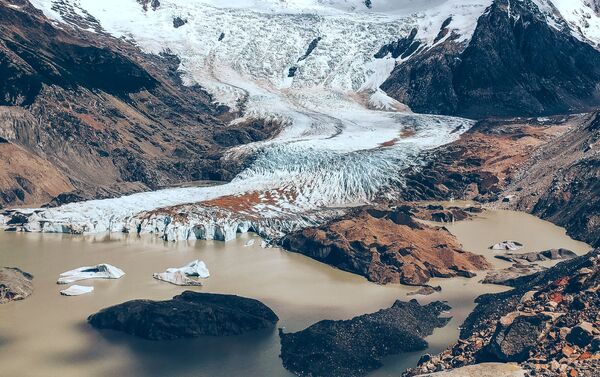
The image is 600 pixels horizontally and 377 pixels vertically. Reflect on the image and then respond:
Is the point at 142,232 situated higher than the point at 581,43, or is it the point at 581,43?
the point at 581,43

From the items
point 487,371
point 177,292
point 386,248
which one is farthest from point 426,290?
point 487,371

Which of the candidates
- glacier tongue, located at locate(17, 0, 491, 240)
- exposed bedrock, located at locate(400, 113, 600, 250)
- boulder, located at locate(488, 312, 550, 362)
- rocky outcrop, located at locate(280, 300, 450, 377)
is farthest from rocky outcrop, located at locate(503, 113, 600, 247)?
boulder, located at locate(488, 312, 550, 362)

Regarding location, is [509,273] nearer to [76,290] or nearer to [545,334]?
[545,334]

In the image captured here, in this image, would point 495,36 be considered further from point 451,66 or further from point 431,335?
point 431,335

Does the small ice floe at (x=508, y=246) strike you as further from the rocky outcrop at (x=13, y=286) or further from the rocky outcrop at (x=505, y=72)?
the rocky outcrop at (x=505, y=72)

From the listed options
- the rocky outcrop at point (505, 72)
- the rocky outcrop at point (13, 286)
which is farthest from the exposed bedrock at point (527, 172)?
the rocky outcrop at point (13, 286)

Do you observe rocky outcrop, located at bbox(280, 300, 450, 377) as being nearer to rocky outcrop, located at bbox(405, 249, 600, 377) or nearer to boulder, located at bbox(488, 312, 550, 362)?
rocky outcrop, located at bbox(405, 249, 600, 377)

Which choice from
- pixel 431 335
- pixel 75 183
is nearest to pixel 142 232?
pixel 75 183
